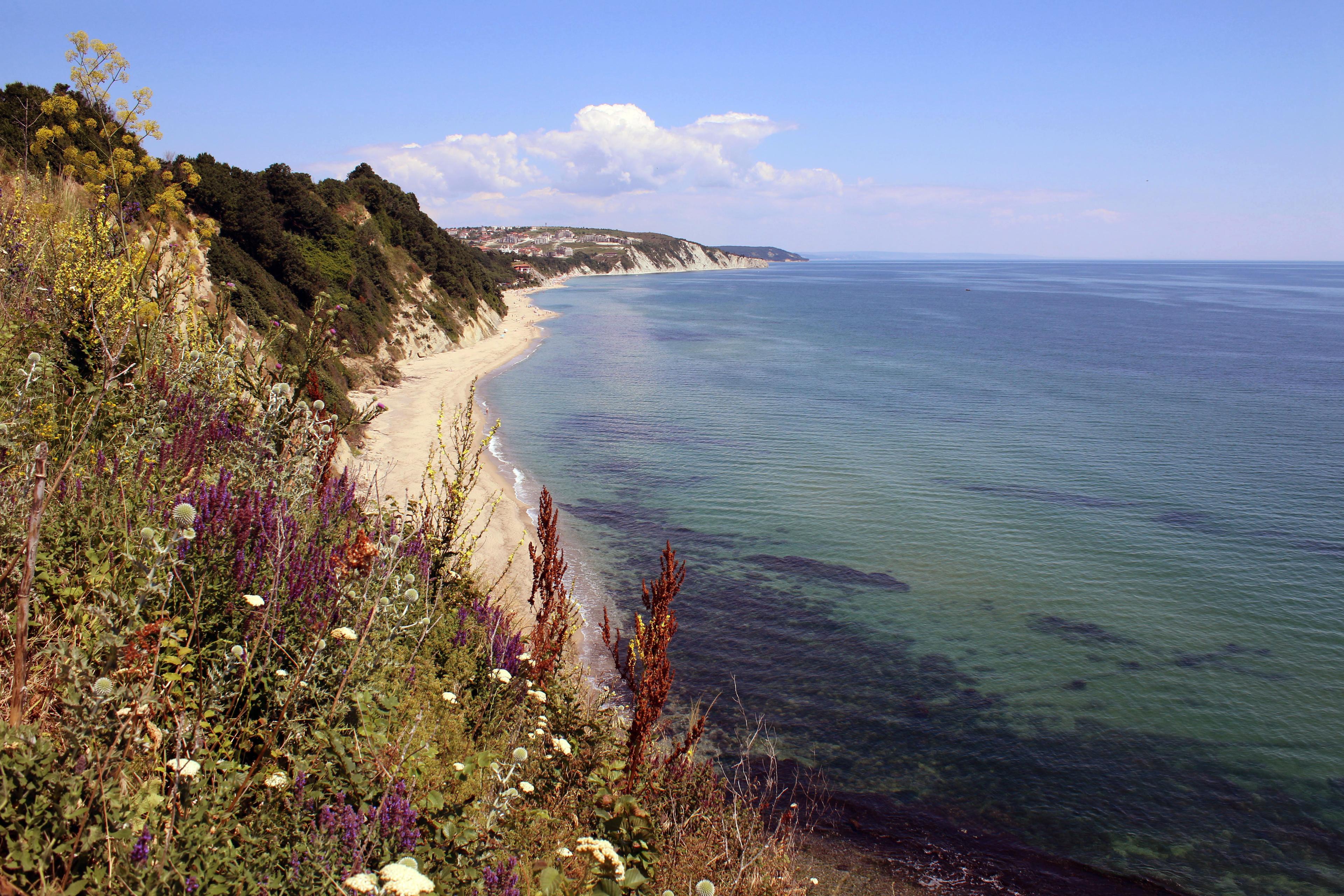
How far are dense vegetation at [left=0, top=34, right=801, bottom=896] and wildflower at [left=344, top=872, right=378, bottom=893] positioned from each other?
0.04 feet

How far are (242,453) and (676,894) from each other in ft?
15.6

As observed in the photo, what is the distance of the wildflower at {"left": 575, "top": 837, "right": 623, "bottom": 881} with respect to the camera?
13.5 feet

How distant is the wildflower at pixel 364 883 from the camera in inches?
119

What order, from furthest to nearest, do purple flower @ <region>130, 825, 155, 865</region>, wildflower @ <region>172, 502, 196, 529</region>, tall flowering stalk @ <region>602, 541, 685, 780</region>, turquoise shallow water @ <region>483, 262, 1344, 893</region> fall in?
1. turquoise shallow water @ <region>483, 262, 1344, 893</region>
2. tall flowering stalk @ <region>602, 541, 685, 780</region>
3. wildflower @ <region>172, 502, 196, 529</region>
4. purple flower @ <region>130, 825, 155, 865</region>

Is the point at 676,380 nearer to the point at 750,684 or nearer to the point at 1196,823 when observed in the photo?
the point at 750,684

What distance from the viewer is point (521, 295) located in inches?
4636

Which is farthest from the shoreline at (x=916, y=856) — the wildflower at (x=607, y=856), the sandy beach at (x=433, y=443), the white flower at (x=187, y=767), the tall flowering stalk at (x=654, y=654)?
the white flower at (x=187, y=767)

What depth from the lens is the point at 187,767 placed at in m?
3.43

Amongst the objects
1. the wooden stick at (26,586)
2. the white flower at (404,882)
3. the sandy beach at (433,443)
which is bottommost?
the sandy beach at (433,443)

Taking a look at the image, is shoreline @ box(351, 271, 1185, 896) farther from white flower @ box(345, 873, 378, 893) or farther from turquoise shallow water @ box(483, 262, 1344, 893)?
white flower @ box(345, 873, 378, 893)

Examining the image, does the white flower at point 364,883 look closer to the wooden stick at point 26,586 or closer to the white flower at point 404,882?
the white flower at point 404,882

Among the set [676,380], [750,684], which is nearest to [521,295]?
[676,380]

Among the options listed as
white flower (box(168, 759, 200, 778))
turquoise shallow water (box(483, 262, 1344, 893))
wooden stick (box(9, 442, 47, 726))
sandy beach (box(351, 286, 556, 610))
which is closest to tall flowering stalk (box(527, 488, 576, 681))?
sandy beach (box(351, 286, 556, 610))

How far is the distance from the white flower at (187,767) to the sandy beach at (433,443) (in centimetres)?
383
